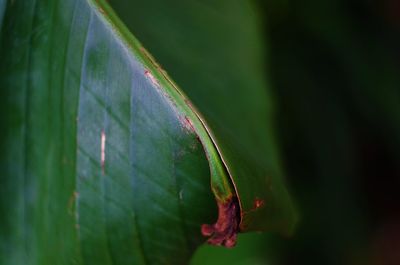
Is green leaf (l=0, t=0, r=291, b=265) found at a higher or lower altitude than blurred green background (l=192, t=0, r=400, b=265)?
higher

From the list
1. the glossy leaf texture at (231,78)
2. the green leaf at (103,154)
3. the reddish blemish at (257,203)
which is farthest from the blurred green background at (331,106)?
the reddish blemish at (257,203)

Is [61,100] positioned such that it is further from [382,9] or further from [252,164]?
[382,9]

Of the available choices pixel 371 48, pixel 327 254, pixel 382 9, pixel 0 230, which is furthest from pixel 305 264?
pixel 0 230

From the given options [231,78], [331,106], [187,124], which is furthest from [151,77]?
[331,106]

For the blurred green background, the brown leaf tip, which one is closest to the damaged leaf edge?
the brown leaf tip

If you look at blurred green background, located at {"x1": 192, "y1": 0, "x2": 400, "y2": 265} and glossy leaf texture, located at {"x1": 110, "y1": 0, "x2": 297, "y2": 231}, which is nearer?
glossy leaf texture, located at {"x1": 110, "y1": 0, "x2": 297, "y2": 231}

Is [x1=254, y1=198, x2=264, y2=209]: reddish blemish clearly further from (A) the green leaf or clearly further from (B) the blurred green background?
(B) the blurred green background
